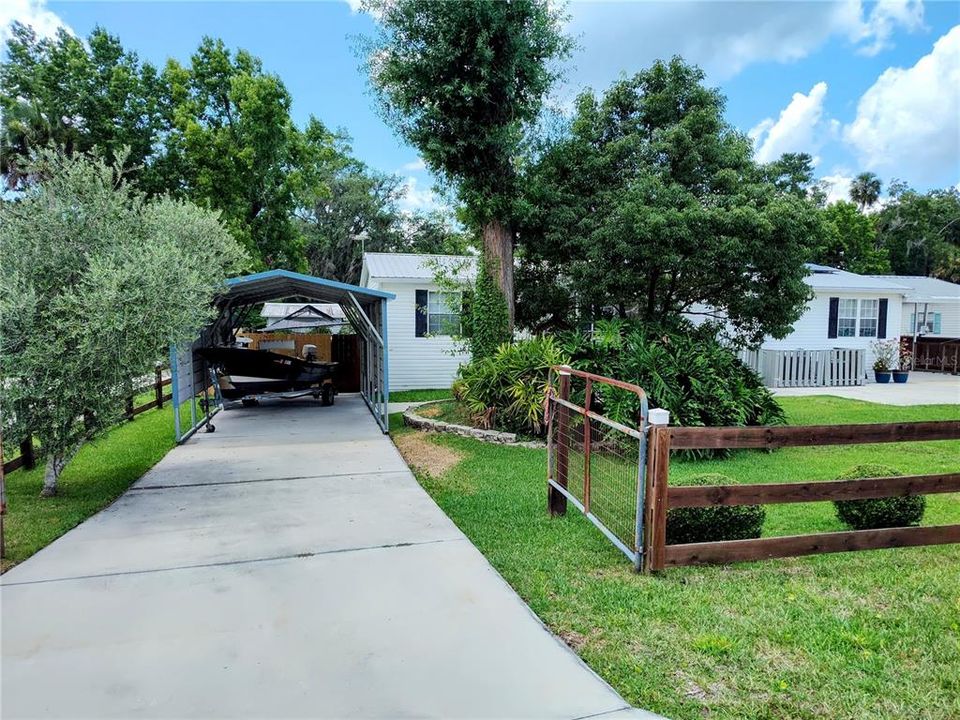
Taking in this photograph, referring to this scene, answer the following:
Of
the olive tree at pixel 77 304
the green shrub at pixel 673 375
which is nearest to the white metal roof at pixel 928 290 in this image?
the green shrub at pixel 673 375

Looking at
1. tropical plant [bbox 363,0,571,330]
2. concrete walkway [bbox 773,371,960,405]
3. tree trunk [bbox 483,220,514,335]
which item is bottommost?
concrete walkway [bbox 773,371,960,405]

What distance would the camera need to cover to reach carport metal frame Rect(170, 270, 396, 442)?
9.07 metres

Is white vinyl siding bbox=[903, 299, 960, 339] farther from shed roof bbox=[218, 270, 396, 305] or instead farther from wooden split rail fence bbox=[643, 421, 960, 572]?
wooden split rail fence bbox=[643, 421, 960, 572]

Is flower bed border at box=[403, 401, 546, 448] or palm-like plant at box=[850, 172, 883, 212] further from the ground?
palm-like plant at box=[850, 172, 883, 212]

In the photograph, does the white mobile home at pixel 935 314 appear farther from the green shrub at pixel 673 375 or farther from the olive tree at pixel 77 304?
the olive tree at pixel 77 304

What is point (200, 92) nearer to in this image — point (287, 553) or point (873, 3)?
point (873, 3)

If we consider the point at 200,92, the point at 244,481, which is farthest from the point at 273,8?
the point at 200,92

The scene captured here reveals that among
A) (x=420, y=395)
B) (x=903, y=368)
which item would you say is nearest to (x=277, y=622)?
(x=420, y=395)

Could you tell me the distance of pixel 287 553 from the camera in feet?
14.4

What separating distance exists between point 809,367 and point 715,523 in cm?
1380

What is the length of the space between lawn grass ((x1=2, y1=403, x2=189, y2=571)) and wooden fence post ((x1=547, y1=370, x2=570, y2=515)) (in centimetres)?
402

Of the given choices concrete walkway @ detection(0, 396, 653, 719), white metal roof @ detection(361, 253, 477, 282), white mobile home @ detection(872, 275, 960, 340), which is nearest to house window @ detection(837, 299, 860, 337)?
white mobile home @ detection(872, 275, 960, 340)

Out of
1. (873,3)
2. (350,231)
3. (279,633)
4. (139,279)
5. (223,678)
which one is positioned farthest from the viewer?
(350,231)

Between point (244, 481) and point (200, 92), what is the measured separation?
18.9m
